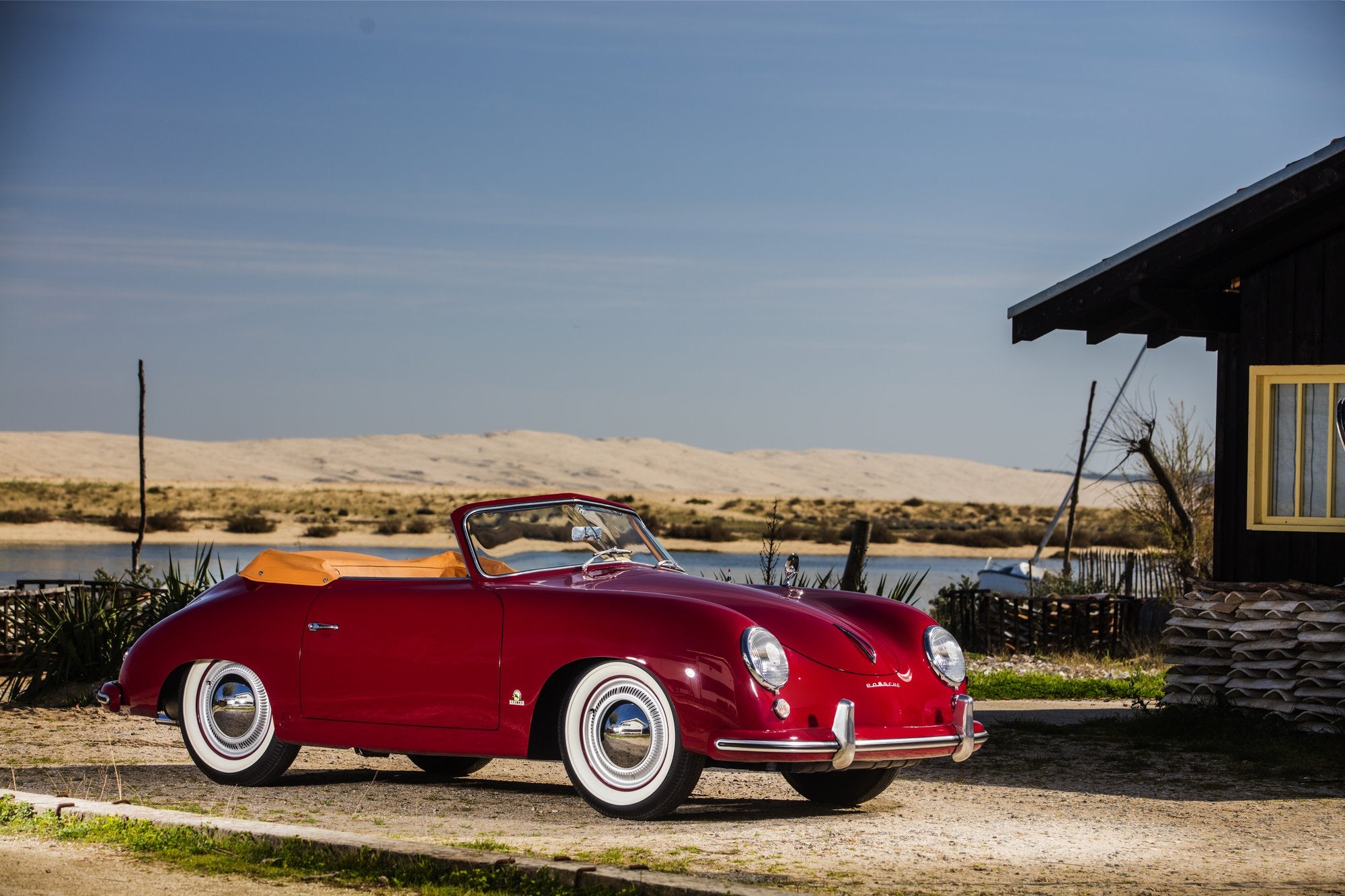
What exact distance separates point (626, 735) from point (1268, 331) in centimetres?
717

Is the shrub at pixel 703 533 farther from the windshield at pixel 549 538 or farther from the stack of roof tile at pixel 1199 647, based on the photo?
the windshield at pixel 549 538

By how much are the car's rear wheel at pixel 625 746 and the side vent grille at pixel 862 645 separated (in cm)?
95

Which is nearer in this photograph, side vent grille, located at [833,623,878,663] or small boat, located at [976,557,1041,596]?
side vent grille, located at [833,623,878,663]

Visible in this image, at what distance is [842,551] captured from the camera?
2562 inches

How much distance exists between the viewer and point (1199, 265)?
12023 mm

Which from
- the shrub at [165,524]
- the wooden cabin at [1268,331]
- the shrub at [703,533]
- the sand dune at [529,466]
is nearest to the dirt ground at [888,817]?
the wooden cabin at [1268,331]

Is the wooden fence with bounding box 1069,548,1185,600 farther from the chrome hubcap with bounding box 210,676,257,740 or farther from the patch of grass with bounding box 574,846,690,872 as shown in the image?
the patch of grass with bounding box 574,846,690,872

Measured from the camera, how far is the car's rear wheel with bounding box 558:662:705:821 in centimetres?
675

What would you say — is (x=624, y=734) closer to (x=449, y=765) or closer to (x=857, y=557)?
(x=449, y=765)

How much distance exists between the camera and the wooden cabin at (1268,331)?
1105cm

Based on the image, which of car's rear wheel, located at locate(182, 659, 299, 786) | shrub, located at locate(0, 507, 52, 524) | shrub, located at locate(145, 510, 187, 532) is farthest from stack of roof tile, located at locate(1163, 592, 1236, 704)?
shrub, located at locate(0, 507, 52, 524)

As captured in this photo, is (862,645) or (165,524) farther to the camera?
(165,524)

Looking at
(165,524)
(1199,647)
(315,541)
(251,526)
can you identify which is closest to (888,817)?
(1199,647)

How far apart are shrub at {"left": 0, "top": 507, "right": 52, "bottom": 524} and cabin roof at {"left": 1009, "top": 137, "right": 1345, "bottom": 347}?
61363 millimetres
